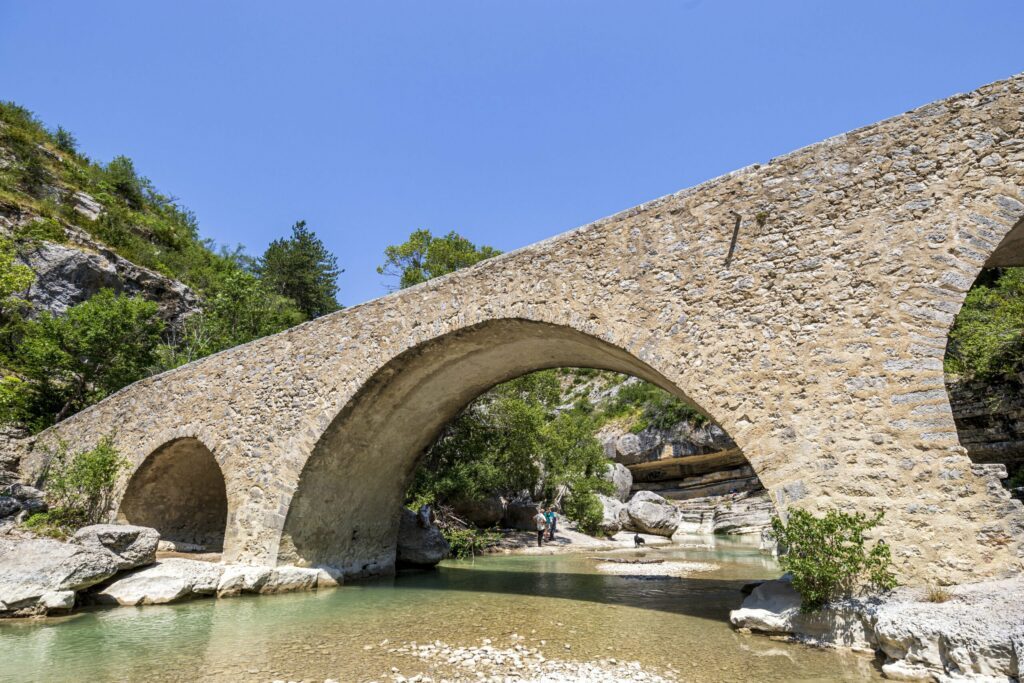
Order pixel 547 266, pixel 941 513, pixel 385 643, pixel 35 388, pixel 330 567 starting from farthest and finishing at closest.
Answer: pixel 35 388
pixel 330 567
pixel 547 266
pixel 385 643
pixel 941 513

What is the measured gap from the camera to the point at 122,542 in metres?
7.89

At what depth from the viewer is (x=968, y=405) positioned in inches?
481

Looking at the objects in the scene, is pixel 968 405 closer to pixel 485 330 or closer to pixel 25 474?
pixel 485 330

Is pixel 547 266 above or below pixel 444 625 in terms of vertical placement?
above

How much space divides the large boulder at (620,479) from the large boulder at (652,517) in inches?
112

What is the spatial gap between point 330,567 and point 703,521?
17334 millimetres

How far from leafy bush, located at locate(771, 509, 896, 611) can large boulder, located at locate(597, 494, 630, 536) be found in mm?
15403

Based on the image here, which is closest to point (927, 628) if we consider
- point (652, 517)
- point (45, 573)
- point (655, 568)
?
point (655, 568)

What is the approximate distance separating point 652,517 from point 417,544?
38.1 ft

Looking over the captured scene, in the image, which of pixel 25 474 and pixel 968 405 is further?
pixel 25 474

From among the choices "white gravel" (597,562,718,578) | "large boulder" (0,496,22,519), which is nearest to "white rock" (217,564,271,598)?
"large boulder" (0,496,22,519)

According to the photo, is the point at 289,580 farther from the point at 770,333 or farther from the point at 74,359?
the point at 74,359

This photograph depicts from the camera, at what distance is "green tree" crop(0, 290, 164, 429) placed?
15.6 m

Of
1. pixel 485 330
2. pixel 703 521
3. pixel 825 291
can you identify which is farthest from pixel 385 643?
pixel 703 521
